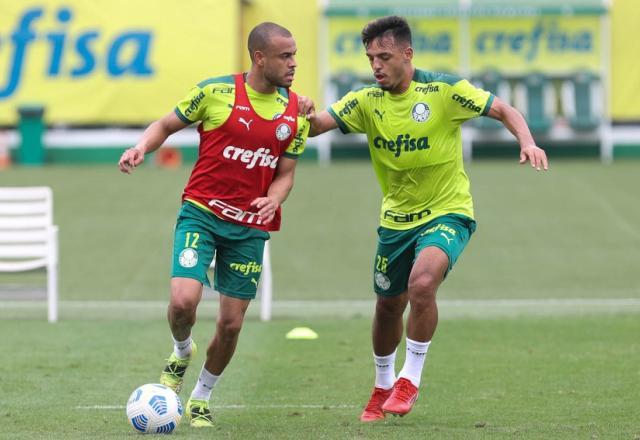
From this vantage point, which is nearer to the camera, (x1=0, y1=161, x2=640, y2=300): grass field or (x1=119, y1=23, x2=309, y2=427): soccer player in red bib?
(x1=119, y1=23, x2=309, y2=427): soccer player in red bib

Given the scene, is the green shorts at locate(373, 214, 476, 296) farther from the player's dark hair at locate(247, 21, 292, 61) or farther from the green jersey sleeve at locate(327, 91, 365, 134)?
the player's dark hair at locate(247, 21, 292, 61)

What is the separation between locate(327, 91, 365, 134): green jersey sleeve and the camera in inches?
334

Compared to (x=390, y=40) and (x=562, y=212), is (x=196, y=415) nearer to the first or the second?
(x=390, y=40)

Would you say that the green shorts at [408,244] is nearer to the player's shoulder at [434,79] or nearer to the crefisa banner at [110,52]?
the player's shoulder at [434,79]

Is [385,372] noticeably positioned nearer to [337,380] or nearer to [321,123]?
[337,380]

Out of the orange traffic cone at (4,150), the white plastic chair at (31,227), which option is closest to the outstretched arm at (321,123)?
the white plastic chair at (31,227)

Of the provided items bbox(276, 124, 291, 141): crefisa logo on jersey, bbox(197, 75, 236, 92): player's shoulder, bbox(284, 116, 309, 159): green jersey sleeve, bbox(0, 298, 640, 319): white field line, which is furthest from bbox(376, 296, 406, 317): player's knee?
bbox(0, 298, 640, 319): white field line

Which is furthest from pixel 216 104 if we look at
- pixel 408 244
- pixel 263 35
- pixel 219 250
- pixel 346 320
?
pixel 346 320

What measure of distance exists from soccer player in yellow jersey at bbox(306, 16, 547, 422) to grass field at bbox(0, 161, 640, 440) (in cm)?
88

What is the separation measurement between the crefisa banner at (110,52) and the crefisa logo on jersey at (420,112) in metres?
21.2

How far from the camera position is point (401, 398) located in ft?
25.8

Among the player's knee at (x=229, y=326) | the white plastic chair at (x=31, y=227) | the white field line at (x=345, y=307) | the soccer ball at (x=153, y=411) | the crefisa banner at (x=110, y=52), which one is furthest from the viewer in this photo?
the crefisa banner at (x=110, y=52)

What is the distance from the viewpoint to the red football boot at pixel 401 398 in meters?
7.79

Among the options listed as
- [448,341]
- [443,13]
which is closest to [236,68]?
[443,13]
